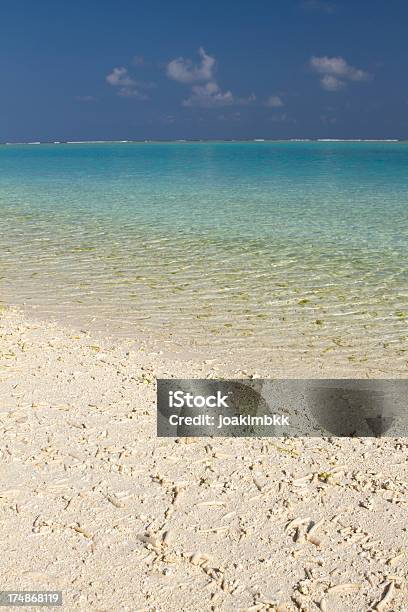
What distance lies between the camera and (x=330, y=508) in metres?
4.61

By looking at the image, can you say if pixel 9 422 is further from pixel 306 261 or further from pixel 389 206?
→ pixel 389 206

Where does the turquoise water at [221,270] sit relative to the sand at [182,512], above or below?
above

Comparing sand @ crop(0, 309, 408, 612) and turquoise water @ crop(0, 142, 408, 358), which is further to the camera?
turquoise water @ crop(0, 142, 408, 358)

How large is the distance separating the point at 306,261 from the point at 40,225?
10.1 meters

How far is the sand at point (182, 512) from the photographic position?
12.3 ft

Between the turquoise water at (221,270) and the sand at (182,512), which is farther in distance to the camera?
the turquoise water at (221,270)

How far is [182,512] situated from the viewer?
4.52 meters

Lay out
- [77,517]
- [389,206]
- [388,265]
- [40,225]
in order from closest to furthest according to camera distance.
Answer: [77,517] < [388,265] < [40,225] < [389,206]

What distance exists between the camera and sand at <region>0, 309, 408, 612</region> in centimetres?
376

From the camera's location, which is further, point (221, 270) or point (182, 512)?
point (221, 270)

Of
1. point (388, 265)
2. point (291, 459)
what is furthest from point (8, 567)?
point (388, 265)

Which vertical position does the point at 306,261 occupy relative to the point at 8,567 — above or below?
above

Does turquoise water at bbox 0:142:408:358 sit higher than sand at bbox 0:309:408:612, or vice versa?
turquoise water at bbox 0:142:408:358

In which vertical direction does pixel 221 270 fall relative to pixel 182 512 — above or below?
above
